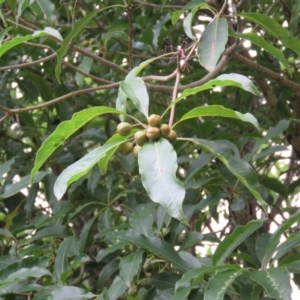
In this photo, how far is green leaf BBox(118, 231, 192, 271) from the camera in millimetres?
1297

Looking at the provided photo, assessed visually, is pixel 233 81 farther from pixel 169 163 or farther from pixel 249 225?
pixel 249 225

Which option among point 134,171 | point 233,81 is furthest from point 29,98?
point 233,81

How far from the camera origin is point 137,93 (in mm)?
1071

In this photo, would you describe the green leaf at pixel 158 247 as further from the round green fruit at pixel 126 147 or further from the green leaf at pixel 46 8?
the green leaf at pixel 46 8

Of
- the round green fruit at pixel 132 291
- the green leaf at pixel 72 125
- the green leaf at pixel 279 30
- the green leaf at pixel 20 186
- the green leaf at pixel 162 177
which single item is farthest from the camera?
the green leaf at pixel 20 186

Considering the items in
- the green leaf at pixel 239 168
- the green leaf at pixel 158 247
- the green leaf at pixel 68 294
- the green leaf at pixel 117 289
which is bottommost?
the green leaf at pixel 117 289

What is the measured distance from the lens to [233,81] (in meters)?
0.96

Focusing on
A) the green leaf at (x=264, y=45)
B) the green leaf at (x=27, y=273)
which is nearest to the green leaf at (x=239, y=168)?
the green leaf at (x=264, y=45)

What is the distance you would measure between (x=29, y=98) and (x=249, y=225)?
121 centimetres

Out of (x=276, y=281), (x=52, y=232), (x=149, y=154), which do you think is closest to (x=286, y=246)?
(x=276, y=281)

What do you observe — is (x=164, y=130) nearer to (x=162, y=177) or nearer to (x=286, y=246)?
(x=162, y=177)

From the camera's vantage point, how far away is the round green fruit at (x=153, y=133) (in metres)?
0.97

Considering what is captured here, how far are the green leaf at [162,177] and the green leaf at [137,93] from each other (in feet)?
0.38

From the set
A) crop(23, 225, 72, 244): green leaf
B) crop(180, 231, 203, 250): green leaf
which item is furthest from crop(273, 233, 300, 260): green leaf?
crop(23, 225, 72, 244): green leaf
